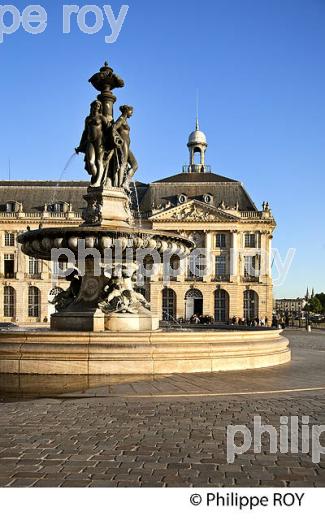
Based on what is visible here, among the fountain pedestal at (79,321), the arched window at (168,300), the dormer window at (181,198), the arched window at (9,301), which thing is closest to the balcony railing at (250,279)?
the arched window at (168,300)

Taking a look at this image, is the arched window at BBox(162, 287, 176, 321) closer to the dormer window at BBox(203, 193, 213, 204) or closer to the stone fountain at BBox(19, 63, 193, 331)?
the dormer window at BBox(203, 193, 213, 204)

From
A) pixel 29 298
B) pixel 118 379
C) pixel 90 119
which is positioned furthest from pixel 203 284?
pixel 118 379

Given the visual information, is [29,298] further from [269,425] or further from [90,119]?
[269,425]

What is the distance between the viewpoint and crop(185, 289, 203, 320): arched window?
235 ft

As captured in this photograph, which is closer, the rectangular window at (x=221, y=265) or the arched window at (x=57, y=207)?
Result: the arched window at (x=57, y=207)

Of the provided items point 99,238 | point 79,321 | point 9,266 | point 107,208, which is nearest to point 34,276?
point 9,266

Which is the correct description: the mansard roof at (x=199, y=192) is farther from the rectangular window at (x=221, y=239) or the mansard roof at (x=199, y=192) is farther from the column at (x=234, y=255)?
the rectangular window at (x=221, y=239)

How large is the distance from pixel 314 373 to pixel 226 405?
14.8ft

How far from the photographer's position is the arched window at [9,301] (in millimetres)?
71500

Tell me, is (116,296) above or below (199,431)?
above

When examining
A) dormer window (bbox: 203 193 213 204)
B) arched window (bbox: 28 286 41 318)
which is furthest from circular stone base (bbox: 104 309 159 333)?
arched window (bbox: 28 286 41 318)

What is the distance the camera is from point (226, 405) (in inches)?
347

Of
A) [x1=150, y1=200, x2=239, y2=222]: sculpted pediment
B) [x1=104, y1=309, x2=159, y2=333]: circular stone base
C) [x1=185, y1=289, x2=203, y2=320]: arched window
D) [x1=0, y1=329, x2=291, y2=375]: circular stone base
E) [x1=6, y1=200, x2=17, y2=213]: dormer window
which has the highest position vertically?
[x1=6, y1=200, x2=17, y2=213]: dormer window

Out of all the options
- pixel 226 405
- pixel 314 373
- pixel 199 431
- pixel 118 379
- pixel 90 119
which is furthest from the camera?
pixel 90 119
